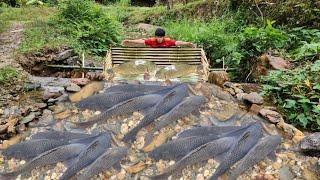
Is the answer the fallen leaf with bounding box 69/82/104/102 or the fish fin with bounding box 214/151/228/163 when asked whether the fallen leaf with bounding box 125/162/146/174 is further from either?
the fallen leaf with bounding box 69/82/104/102

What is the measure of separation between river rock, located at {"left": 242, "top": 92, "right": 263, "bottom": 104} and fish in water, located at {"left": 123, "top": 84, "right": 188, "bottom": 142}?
0.81 meters

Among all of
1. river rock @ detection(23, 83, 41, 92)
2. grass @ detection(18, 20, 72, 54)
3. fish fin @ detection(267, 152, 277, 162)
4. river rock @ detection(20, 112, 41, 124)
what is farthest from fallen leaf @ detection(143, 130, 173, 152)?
grass @ detection(18, 20, 72, 54)

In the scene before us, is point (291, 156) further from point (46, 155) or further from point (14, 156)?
point (14, 156)

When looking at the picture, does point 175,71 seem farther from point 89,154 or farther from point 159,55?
point 89,154

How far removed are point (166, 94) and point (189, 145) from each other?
90 cm

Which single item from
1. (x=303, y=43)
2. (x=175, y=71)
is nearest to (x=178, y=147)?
(x=175, y=71)

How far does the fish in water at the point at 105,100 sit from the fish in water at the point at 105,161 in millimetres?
803

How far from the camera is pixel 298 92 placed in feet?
18.9

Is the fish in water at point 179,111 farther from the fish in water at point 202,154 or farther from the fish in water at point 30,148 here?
the fish in water at point 30,148

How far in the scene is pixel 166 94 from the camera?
541 cm

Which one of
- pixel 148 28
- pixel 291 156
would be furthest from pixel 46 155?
pixel 148 28

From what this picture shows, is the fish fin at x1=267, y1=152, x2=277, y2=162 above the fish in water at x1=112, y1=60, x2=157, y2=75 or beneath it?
beneath

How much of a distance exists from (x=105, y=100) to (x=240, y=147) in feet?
5.80

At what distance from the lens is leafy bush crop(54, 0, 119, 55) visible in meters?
9.23
